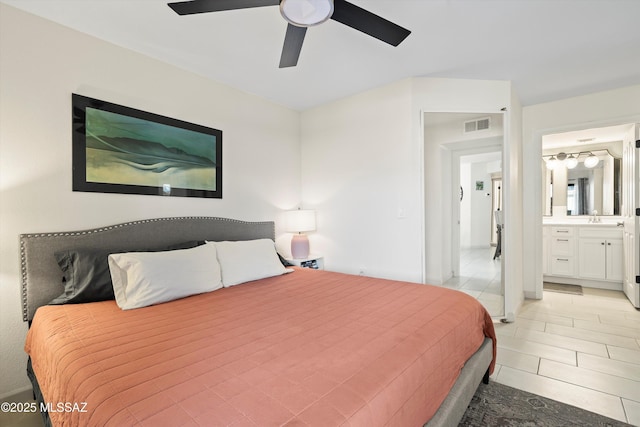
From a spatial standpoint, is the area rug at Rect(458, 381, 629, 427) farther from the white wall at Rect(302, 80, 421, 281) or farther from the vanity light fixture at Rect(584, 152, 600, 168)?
the vanity light fixture at Rect(584, 152, 600, 168)

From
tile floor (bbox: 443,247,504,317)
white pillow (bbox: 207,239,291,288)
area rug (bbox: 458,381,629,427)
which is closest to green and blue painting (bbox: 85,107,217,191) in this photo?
white pillow (bbox: 207,239,291,288)

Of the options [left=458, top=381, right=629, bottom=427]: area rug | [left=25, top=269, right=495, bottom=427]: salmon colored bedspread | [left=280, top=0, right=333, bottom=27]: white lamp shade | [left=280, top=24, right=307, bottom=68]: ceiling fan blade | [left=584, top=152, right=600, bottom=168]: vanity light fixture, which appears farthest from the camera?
[left=584, top=152, right=600, bottom=168]: vanity light fixture

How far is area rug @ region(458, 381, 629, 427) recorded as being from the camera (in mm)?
1653

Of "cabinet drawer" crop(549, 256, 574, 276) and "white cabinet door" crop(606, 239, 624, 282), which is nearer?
"white cabinet door" crop(606, 239, 624, 282)

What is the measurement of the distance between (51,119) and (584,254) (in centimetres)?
639

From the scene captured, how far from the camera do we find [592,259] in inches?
169

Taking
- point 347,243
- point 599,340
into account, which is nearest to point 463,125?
point 347,243

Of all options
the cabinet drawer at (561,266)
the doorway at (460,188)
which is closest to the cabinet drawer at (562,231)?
the cabinet drawer at (561,266)

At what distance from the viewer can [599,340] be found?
8.80 ft

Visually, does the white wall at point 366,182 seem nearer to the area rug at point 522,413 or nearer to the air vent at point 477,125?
the air vent at point 477,125

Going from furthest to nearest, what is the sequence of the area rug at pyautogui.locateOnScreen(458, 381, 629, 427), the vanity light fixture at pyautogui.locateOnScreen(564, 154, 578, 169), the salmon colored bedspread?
1. the vanity light fixture at pyautogui.locateOnScreen(564, 154, 578, 169)
2. the area rug at pyautogui.locateOnScreen(458, 381, 629, 427)
3. the salmon colored bedspread

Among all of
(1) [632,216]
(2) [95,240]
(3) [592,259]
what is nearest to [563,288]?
(3) [592,259]

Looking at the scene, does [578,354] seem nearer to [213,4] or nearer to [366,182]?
[366,182]

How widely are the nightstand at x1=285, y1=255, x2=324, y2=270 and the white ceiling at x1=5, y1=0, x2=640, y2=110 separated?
6.41 feet
